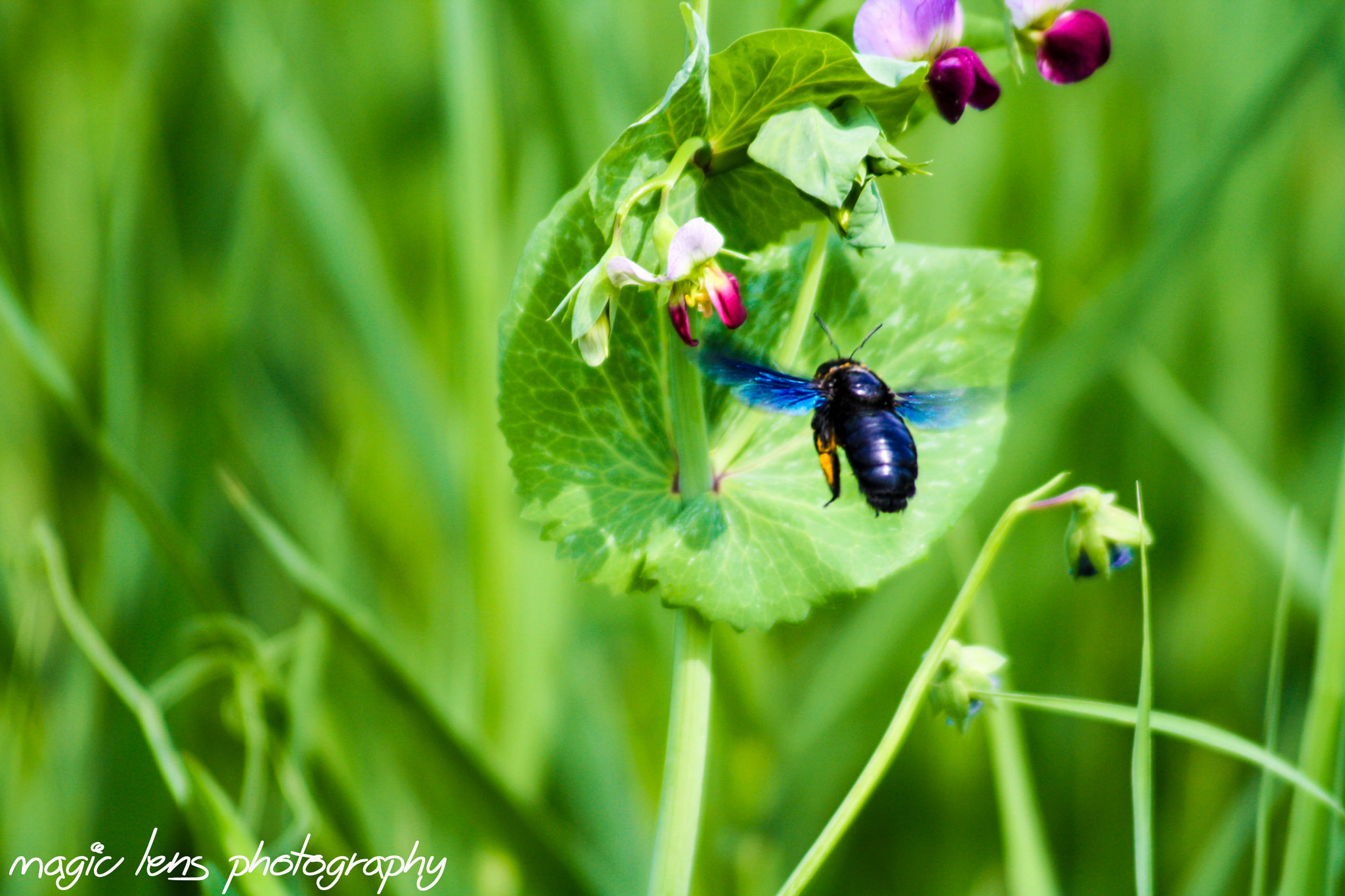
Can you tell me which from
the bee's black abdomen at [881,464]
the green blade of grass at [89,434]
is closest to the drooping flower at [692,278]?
the bee's black abdomen at [881,464]

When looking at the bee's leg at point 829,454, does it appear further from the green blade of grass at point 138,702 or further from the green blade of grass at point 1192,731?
the green blade of grass at point 138,702

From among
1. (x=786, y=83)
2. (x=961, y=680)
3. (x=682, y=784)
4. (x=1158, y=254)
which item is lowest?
(x=682, y=784)

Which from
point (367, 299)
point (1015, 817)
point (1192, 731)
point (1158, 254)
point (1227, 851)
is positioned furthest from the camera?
point (367, 299)

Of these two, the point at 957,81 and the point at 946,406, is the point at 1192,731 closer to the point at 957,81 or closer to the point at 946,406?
the point at 946,406

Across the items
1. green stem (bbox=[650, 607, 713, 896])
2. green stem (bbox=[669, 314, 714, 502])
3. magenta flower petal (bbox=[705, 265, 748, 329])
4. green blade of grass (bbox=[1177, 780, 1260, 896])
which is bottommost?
green stem (bbox=[650, 607, 713, 896])

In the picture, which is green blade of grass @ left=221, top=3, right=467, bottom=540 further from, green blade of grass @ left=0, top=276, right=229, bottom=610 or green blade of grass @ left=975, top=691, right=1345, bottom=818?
green blade of grass @ left=975, top=691, right=1345, bottom=818

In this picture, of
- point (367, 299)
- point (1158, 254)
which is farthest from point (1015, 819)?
point (367, 299)

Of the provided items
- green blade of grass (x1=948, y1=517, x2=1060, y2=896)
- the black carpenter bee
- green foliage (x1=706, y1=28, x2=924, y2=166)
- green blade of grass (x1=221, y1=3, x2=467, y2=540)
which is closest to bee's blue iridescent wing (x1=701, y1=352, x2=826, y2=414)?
the black carpenter bee
